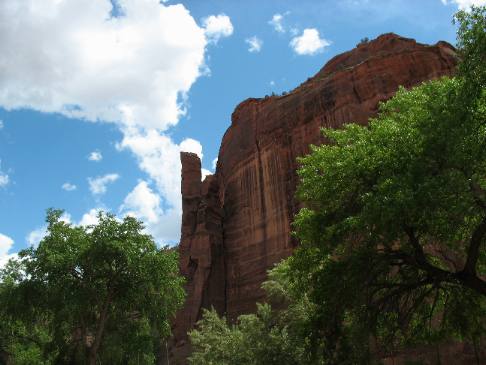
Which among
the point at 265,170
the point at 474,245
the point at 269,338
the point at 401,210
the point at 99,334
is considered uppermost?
the point at 265,170

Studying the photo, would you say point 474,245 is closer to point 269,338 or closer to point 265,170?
point 269,338

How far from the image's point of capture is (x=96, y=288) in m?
24.4

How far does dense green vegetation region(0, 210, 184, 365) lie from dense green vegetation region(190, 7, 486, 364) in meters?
8.05

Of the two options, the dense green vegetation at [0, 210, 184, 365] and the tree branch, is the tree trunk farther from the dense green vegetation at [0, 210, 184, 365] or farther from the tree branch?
the tree branch

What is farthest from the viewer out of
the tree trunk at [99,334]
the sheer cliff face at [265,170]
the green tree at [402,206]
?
the sheer cliff face at [265,170]

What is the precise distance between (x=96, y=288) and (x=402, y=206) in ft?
52.5

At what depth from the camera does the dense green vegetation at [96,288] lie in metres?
23.7

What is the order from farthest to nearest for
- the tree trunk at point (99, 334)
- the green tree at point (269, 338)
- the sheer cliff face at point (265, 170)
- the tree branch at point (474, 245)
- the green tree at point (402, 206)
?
the sheer cliff face at point (265, 170)
the green tree at point (269, 338)
the tree trunk at point (99, 334)
the tree branch at point (474, 245)
the green tree at point (402, 206)

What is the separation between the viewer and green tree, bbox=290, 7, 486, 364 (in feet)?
42.7

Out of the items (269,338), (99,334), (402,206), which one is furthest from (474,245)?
(99,334)

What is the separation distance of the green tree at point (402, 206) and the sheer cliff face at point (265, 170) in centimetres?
3158

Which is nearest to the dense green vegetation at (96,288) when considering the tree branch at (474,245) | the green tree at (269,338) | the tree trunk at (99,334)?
the tree trunk at (99,334)

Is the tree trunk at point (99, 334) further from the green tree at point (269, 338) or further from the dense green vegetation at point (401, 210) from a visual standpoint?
the dense green vegetation at point (401, 210)

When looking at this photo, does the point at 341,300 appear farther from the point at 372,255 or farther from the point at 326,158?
the point at 326,158
